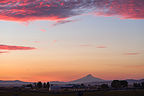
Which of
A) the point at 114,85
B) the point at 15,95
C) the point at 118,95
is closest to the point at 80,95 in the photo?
the point at 118,95

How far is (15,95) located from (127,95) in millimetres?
43982

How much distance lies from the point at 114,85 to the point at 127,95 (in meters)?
109

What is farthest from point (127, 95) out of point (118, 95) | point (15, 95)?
point (15, 95)

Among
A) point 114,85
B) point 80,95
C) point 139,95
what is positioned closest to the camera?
point 80,95

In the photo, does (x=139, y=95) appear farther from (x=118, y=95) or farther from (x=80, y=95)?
(x=80, y=95)

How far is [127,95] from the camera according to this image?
88.9 m

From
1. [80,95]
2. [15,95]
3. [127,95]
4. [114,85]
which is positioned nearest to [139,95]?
[127,95]

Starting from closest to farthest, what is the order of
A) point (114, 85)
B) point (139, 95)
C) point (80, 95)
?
point (80, 95)
point (139, 95)
point (114, 85)

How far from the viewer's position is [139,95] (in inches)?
3415

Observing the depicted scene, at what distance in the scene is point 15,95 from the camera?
91.7 metres

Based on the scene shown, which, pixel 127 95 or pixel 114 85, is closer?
pixel 127 95

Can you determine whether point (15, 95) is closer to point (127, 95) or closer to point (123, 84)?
point (127, 95)

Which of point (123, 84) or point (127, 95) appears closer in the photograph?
point (127, 95)

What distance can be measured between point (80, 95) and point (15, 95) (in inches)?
1287
